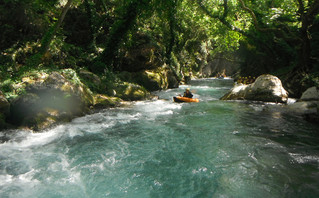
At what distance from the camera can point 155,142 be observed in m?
6.31

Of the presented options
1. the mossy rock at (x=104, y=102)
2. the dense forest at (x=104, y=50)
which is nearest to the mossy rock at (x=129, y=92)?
the dense forest at (x=104, y=50)

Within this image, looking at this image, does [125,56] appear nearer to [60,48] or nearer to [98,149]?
[60,48]

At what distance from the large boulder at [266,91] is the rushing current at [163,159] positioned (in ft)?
13.8

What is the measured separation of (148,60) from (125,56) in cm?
208

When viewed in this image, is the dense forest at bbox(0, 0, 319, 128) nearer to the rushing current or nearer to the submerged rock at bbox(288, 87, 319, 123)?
the rushing current

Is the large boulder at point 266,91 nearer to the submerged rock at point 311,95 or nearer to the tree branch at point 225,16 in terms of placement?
the submerged rock at point 311,95

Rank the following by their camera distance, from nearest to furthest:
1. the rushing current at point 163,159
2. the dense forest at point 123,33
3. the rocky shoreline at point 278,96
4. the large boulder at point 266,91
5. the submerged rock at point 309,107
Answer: the rushing current at point 163,159 → the submerged rock at point 309,107 → the rocky shoreline at point 278,96 → the dense forest at point 123,33 → the large boulder at point 266,91

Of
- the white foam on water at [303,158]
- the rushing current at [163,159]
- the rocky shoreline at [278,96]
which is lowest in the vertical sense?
the white foam on water at [303,158]

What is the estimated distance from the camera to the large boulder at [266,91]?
40.9 feet

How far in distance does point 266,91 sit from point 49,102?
39.1 ft

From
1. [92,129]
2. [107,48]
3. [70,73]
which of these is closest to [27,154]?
[92,129]

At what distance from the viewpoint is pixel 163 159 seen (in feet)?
17.1

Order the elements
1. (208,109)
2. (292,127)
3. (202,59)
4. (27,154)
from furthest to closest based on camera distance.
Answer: (202,59)
(208,109)
(292,127)
(27,154)

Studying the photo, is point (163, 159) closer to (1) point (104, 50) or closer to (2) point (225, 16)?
(1) point (104, 50)
